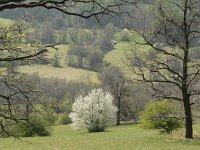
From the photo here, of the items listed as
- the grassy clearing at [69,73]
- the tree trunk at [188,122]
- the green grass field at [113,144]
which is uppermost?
the grassy clearing at [69,73]

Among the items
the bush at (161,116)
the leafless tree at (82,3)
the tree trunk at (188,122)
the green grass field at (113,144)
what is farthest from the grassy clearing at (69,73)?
the leafless tree at (82,3)

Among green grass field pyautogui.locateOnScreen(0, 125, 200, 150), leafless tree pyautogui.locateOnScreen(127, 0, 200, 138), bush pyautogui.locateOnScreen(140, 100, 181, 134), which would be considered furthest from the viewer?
bush pyautogui.locateOnScreen(140, 100, 181, 134)

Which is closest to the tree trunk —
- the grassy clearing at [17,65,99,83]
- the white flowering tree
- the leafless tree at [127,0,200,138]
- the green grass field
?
the leafless tree at [127,0,200,138]

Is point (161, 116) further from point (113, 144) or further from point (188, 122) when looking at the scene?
point (113, 144)

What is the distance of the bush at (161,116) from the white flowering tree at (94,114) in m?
23.4

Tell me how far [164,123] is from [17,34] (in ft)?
76.9

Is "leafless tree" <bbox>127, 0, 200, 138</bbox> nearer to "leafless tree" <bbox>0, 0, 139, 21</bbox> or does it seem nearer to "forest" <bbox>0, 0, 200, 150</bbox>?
"forest" <bbox>0, 0, 200, 150</bbox>

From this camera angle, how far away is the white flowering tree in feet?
194

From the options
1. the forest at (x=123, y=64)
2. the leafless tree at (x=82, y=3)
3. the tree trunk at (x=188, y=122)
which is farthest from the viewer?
the tree trunk at (x=188, y=122)

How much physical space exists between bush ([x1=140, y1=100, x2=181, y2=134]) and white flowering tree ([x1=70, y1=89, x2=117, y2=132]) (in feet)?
76.7

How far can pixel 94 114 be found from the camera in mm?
58781

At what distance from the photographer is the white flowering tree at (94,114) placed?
5925 cm

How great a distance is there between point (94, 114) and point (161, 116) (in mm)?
25650

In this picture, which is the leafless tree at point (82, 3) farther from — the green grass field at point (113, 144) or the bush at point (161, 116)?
the bush at point (161, 116)
